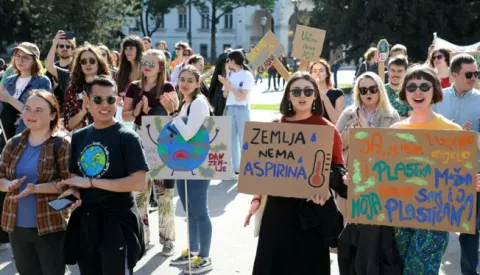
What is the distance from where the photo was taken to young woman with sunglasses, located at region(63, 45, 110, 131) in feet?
20.2

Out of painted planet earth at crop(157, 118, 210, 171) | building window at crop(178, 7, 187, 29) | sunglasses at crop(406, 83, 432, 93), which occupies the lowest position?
painted planet earth at crop(157, 118, 210, 171)

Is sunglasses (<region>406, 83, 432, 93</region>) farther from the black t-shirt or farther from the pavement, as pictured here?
the black t-shirt

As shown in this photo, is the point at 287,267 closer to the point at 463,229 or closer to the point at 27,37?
the point at 463,229

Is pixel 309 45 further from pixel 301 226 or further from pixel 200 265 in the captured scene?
pixel 301 226

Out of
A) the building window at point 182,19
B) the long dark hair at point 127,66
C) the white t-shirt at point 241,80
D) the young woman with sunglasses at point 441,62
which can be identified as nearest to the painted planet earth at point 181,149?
the long dark hair at point 127,66

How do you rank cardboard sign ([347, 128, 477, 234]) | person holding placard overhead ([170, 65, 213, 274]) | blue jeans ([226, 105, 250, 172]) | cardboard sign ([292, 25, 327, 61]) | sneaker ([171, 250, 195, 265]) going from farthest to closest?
1. blue jeans ([226, 105, 250, 172])
2. cardboard sign ([292, 25, 327, 61])
3. sneaker ([171, 250, 195, 265])
4. person holding placard overhead ([170, 65, 213, 274])
5. cardboard sign ([347, 128, 477, 234])

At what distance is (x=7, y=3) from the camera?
41.9 metres

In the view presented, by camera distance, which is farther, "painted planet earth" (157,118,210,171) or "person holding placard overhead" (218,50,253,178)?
"person holding placard overhead" (218,50,253,178)

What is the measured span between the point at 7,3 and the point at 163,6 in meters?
25.2

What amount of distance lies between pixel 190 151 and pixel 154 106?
39.5 inches

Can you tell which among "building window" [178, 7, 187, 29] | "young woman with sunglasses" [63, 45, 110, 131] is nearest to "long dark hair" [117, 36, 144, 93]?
"young woman with sunglasses" [63, 45, 110, 131]

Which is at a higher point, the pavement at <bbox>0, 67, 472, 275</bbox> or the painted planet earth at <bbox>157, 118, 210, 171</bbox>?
the painted planet earth at <bbox>157, 118, 210, 171</bbox>

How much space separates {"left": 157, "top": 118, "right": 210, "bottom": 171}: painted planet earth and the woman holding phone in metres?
1.09

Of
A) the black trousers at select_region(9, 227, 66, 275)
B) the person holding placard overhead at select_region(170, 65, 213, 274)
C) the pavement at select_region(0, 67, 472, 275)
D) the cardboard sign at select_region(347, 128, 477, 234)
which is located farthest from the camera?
the pavement at select_region(0, 67, 472, 275)
